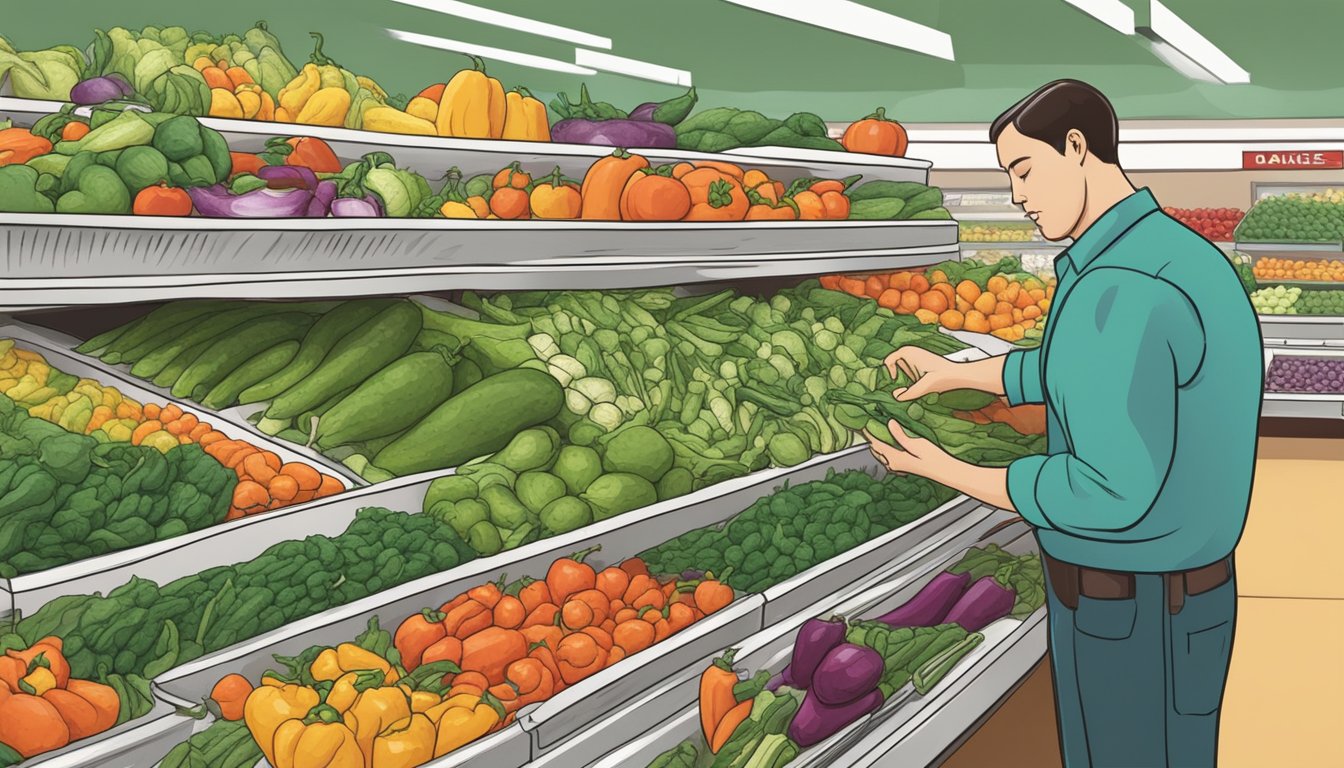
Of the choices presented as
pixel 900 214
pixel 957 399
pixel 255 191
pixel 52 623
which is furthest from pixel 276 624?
pixel 900 214

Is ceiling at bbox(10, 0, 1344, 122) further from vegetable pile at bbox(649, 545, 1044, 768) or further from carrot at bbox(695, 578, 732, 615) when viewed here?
vegetable pile at bbox(649, 545, 1044, 768)

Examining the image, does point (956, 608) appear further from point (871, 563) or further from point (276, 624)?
point (276, 624)

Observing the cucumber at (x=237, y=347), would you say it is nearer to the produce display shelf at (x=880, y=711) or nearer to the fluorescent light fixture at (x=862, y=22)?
the produce display shelf at (x=880, y=711)

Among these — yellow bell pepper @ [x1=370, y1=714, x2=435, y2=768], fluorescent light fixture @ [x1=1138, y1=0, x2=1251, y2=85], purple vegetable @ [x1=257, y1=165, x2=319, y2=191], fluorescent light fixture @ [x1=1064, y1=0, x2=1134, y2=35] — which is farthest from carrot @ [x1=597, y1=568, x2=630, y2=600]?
fluorescent light fixture @ [x1=1138, y1=0, x2=1251, y2=85]

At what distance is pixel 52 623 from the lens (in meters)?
1.48

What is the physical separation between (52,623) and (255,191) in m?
0.87

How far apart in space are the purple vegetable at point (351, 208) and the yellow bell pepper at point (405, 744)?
103 centimetres

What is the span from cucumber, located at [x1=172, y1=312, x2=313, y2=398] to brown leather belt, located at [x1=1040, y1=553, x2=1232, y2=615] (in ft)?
6.13

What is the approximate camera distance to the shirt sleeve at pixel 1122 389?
5.80 feet

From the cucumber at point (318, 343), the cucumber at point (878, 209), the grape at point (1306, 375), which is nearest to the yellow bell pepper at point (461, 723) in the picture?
the cucumber at point (318, 343)

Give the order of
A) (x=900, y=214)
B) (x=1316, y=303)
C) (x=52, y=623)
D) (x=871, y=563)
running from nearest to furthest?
(x=52, y=623) < (x=871, y=563) < (x=900, y=214) < (x=1316, y=303)

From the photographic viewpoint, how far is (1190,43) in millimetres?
7055

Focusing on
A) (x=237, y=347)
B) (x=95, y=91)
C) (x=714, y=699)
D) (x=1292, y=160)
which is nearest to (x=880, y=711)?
(x=714, y=699)

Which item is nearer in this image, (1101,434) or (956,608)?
(1101,434)
